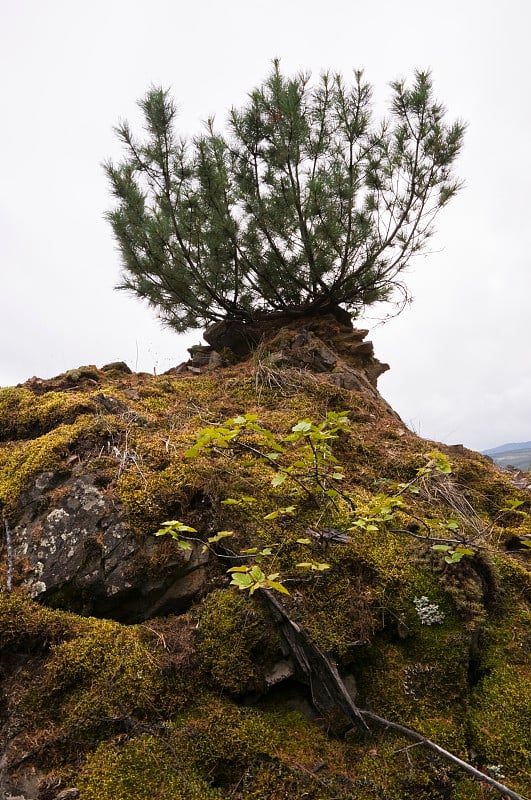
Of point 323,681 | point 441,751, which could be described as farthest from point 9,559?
point 441,751

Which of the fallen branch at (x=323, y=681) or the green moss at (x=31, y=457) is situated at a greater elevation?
the green moss at (x=31, y=457)

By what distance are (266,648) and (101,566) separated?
1126 millimetres

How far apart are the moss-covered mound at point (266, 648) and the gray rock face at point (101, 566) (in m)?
0.05

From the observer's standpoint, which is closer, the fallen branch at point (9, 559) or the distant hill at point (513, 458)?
the fallen branch at point (9, 559)

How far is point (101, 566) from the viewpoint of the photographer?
280 centimetres

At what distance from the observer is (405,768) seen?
2041mm

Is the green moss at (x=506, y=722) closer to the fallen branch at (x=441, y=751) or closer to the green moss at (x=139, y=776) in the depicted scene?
the fallen branch at (x=441, y=751)

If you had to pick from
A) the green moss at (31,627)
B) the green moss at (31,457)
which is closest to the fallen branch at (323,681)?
the green moss at (31,627)

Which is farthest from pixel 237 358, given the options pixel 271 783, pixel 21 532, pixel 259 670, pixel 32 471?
pixel 271 783

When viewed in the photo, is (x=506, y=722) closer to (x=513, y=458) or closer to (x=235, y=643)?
(x=235, y=643)

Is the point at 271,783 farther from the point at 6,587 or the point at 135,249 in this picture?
the point at 135,249

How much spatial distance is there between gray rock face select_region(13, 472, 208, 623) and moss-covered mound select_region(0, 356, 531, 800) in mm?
46

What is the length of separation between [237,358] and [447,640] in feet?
15.9

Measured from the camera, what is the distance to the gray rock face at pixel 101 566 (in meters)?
2.72
